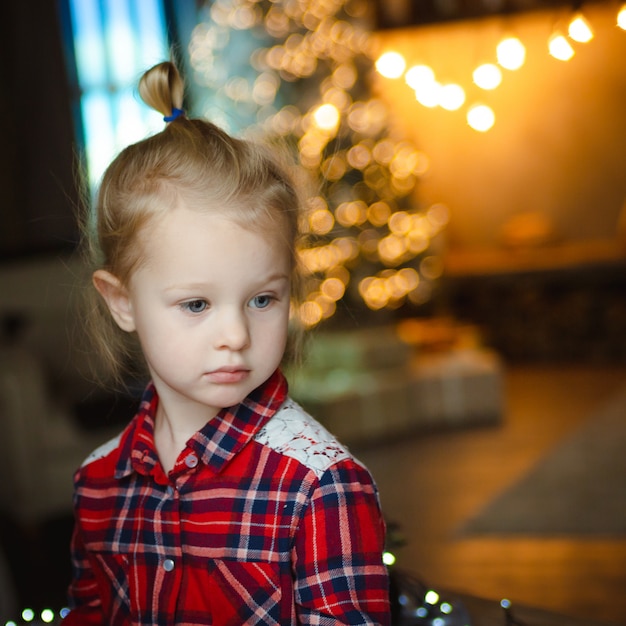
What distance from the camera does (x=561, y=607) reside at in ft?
9.39

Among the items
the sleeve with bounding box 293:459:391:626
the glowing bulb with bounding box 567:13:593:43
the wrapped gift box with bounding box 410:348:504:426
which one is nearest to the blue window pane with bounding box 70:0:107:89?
the wrapped gift box with bounding box 410:348:504:426

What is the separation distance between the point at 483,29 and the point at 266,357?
308 inches

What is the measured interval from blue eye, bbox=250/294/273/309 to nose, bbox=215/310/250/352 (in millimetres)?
29

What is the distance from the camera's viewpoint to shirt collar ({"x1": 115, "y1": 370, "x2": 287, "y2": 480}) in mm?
1093

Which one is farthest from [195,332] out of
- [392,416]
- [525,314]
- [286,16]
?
[525,314]

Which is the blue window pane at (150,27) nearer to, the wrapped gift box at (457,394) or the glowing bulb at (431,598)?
the wrapped gift box at (457,394)

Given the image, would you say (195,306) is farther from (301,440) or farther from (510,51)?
(510,51)

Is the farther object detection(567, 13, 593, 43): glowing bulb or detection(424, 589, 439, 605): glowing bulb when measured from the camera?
detection(567, 13, 593, 43): glowing bulb

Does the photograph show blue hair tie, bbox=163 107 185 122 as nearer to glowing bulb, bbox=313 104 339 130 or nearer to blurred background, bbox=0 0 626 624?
blurred background, bbox=0 0 626 624

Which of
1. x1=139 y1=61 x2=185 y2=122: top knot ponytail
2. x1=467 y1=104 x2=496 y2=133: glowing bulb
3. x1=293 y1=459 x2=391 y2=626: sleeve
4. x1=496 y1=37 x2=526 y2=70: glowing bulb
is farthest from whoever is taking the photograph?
x1=467 y1=104 x2=496 y2=133: glowing bulb

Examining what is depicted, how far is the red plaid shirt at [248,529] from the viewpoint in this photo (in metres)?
1.01

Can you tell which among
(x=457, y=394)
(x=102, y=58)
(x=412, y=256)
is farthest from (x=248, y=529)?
(x=102, y=58)

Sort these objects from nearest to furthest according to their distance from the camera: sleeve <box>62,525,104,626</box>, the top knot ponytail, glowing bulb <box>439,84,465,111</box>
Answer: the top knot ponytail, sleeve <box>62,525,104,626</box>, glowing bulb <box>439,84,465,111</box>

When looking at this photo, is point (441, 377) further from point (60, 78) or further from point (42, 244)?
point (60, 78)
